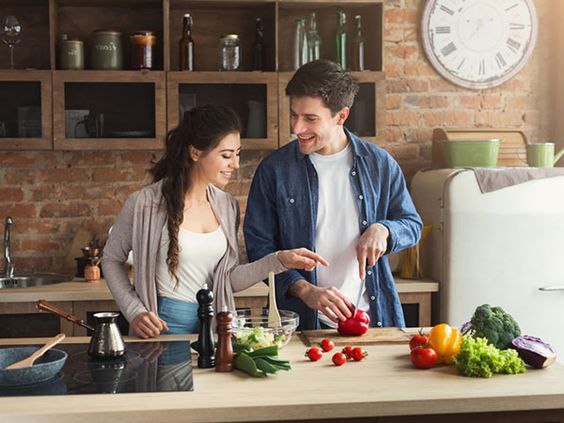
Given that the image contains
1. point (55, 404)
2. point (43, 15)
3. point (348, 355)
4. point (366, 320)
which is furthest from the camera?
point (43, 15)

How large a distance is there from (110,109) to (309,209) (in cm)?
168

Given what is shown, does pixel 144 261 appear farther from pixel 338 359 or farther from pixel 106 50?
pixel 106 50

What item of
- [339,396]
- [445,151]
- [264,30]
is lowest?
[339,396]

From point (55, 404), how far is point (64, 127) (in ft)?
7.95

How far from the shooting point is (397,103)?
4574 millimetres

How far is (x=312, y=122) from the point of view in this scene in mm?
2850

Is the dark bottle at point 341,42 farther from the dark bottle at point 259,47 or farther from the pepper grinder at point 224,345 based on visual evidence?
the pepper grinder at point 224,345

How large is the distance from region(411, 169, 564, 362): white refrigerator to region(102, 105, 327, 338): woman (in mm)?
1405

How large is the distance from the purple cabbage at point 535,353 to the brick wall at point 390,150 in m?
2.37

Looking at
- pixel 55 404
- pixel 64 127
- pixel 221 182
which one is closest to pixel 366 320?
pixel 221 182

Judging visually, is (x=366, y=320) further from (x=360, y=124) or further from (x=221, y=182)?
(x=360, y=124)

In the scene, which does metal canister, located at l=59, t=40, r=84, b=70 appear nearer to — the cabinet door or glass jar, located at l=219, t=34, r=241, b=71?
the cabinet door

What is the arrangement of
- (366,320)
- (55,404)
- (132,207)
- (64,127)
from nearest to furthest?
(55,404), (366,320), (132,207), (64,127)

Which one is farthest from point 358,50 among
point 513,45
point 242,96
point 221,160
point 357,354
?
point 357,354
